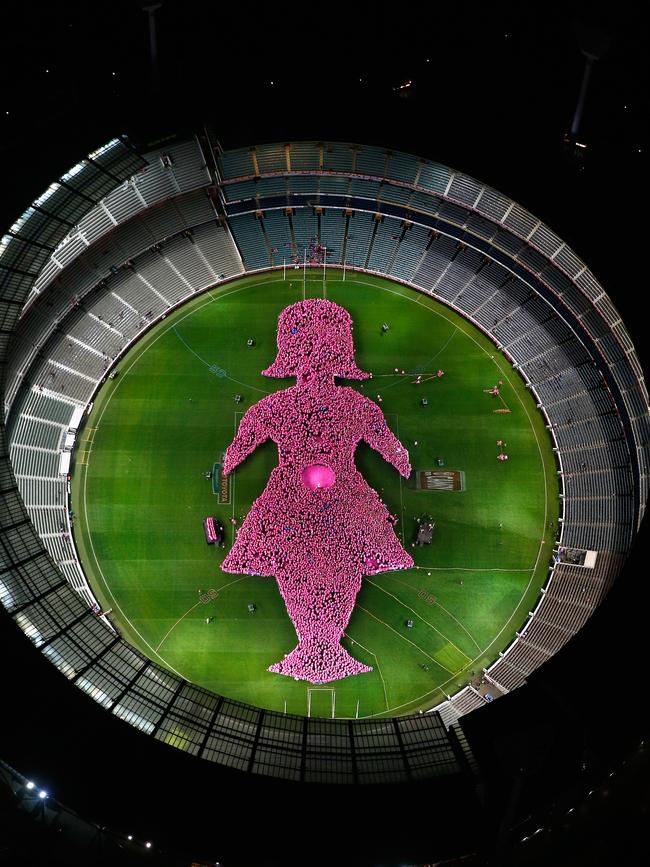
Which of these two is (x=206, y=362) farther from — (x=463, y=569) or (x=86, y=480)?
(x=463, y=569)

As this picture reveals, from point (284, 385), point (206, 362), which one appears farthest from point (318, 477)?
point (206, 362)

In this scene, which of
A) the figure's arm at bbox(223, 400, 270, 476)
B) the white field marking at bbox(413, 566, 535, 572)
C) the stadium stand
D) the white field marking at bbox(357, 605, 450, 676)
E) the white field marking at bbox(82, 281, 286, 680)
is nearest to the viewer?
the stadium stand

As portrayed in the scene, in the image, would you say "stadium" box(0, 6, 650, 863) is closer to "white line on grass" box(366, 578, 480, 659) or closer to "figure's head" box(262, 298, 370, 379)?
"white line on grass" box(366, 578, 480, 659)

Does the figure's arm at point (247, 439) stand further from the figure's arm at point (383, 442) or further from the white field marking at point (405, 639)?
the white field marking at point (405, 639)

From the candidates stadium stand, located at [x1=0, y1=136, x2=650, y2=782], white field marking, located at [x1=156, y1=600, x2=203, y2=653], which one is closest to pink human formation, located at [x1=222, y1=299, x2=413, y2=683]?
white field marking, located at [x1=156, y1=600, x2=203, y2=653]

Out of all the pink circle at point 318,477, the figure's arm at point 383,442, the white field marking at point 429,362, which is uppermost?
the white field marking at point 429,362

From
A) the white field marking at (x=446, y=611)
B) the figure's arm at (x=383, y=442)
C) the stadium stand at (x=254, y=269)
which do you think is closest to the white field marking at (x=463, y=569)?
the white field marking at (x=446, y=611)
